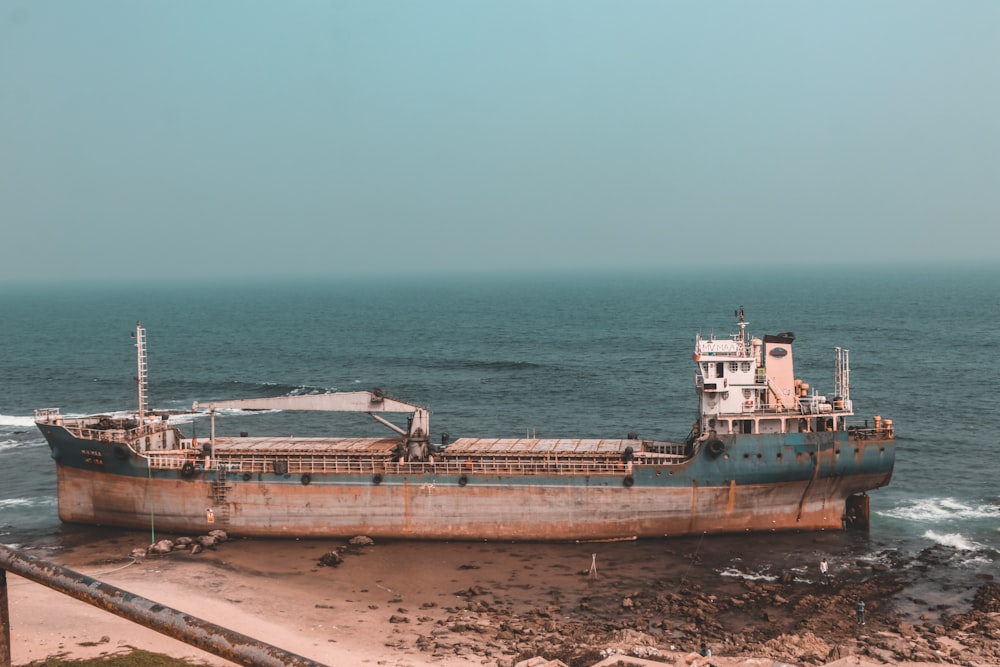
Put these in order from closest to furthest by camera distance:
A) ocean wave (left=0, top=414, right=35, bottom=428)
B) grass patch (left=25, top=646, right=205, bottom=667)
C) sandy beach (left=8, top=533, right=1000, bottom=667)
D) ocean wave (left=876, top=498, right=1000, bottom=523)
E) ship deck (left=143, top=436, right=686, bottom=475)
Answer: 1. grass patch (left=25, top=646, right=205, bottom=667)
2. sandy beach (left=8, top=533, right=1000, bottom=667)
3. ship deck (left=143, top=436, right=686, bottom=475)
4. ocean wave (left=876, top=498, right=1000, bottom=523)
5. ocean wave (left=0, top=414, right=35, bottom=428)

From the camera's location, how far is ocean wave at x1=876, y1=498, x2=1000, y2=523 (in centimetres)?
4900

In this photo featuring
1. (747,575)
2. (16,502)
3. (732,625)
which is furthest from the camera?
(16,502)

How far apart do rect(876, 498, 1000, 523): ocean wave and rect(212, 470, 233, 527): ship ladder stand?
108ft

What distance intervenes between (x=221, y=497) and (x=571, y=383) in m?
49.8

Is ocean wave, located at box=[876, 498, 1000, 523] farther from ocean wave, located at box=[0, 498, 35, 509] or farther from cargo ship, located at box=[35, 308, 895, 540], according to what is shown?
ocean wave, located at box=[0, 498, 35, 509]

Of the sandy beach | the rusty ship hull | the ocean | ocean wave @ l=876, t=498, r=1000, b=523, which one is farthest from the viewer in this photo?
ocean wave @ l=876, t=498, r=1000, b=523

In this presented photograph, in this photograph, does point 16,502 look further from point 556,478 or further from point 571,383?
point 571,383

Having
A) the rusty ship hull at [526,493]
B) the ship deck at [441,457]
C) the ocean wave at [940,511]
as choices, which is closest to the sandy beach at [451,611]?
the rusty ship hull at [526,493]

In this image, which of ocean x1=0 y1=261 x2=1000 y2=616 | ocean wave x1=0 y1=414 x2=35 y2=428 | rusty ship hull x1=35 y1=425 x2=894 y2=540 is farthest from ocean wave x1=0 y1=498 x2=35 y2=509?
ocean wave x1=0 y1=414 x2=35 y2=428

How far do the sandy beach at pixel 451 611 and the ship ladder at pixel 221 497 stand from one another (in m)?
1.31

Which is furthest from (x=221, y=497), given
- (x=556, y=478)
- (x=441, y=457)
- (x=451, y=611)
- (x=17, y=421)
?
(x=17, y=421)

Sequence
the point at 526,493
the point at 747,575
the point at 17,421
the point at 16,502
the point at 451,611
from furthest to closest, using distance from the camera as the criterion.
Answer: the point at 17,421, the point at 16,502, the point at 526,493, the point at 747,575, the point at 451,611

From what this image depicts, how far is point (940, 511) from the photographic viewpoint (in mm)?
50188

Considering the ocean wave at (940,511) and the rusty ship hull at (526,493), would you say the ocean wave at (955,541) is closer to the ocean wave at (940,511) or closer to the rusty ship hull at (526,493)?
the ocean wave at (940,511)
